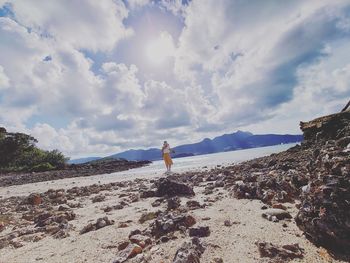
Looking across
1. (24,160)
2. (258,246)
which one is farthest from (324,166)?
(24,160)

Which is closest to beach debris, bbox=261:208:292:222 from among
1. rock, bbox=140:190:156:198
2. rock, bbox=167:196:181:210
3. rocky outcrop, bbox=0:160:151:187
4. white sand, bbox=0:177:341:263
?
white sand, bbox=0:177:341:263

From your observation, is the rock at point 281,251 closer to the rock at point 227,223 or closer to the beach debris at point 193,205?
the rock at point 227,223

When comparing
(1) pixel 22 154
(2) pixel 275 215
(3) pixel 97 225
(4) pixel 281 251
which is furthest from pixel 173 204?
(1) pixel 22 154

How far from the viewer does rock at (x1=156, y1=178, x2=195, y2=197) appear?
1037cm

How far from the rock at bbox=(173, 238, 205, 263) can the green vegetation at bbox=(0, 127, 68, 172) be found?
2356 inches

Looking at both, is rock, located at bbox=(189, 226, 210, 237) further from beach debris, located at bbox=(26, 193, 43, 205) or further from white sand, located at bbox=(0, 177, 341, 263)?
beach debris, located at bbox=(26, 193, 43, 205)

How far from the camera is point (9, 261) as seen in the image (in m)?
5.32

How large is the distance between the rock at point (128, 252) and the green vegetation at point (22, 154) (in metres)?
59.1

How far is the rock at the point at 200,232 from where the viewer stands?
5345mm

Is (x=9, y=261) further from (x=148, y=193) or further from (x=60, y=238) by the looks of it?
(x=148, y=193)

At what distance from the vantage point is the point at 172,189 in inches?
416

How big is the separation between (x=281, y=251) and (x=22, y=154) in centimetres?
7090

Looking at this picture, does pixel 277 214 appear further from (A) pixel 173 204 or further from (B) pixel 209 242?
(A) pixel 173 204

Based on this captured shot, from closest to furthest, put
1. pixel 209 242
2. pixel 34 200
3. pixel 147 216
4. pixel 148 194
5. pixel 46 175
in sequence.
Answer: pixel 209 242 < pixel 147 216 < pixel 148 194 < pixel 34 200 < pixel 46 175
